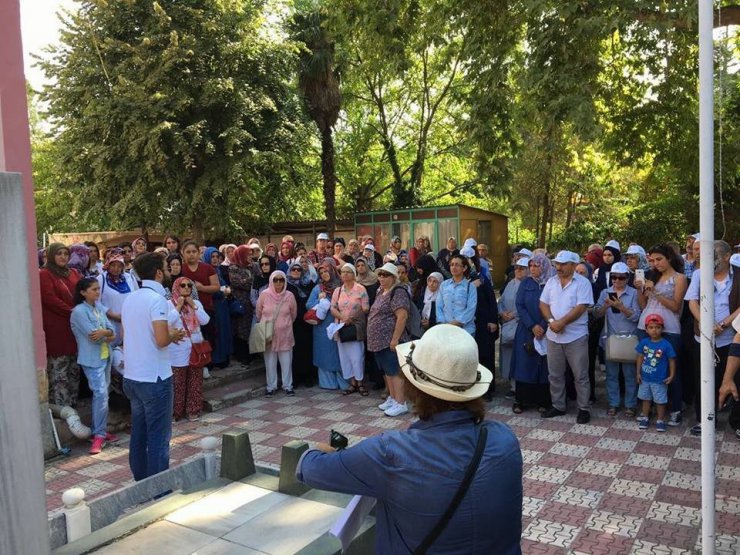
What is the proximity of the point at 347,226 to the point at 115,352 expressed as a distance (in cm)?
1571

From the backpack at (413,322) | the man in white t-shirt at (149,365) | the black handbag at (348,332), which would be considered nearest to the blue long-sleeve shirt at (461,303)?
the backpack at (413,322)

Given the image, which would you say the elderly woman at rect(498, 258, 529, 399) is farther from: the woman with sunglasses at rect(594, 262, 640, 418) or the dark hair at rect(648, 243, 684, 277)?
the dark hair at rect(648, 243, 684, 277)

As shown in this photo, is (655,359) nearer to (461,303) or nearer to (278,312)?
(461,303)

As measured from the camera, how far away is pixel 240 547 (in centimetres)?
311

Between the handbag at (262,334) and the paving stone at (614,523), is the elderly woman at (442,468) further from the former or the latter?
the handbag at (262,334)

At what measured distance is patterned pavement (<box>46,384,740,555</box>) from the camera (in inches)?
169

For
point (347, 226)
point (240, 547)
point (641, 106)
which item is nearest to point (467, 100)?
point (641, 106)

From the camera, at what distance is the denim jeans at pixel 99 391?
6.28m

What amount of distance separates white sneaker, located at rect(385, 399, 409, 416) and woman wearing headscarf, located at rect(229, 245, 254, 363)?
2.84 meters

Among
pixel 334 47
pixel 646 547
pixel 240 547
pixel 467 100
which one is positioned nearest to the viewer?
pixel 240 547

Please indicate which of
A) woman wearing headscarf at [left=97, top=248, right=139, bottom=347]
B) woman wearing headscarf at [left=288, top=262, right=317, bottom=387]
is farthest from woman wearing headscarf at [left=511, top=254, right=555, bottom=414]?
woman wearing headscarf at [left=97, top=248, right=139, bottom=347]

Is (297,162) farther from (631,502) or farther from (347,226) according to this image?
(631,502)

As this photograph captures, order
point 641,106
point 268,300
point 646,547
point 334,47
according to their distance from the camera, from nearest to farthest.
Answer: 1. point 646,547
2. point 268,300
3. point 641,106
4. point 334,47

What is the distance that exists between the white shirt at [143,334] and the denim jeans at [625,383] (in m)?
5.08
